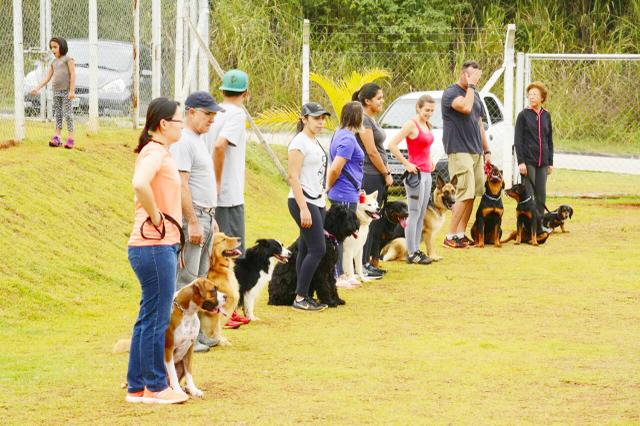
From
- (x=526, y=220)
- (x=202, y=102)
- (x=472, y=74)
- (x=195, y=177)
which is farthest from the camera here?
(x=526, y=220)

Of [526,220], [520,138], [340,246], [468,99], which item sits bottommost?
→ [526,220]

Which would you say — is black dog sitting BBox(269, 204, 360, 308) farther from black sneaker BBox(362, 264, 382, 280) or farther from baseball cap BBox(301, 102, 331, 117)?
black sneaker BBox(362, 264, 382, 280)

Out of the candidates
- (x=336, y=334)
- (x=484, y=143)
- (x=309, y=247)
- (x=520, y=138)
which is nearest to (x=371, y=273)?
(x=309, y=247)

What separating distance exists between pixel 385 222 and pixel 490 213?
2088 mm

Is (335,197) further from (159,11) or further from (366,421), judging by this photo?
(159,11)

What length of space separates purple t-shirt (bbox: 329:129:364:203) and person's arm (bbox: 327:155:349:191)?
62 millimetres

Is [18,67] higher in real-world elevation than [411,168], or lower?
higher

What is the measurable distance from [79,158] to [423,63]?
11.9 m

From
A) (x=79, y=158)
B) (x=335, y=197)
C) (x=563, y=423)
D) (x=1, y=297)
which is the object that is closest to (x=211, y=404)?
(x=563, y=423)

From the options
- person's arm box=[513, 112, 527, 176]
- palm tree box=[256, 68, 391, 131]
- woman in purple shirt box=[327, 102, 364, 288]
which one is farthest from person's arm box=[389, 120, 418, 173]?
palm tree box=[256, 68, 391, 131]

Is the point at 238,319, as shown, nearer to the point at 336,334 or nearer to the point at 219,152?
the point at 336,334

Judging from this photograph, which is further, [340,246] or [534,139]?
[534,139]

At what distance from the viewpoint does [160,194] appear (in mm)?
→ 6496

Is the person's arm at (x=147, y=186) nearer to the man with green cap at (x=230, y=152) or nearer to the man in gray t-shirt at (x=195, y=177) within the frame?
the man in gray t-shirt at (x=195, y=177)
